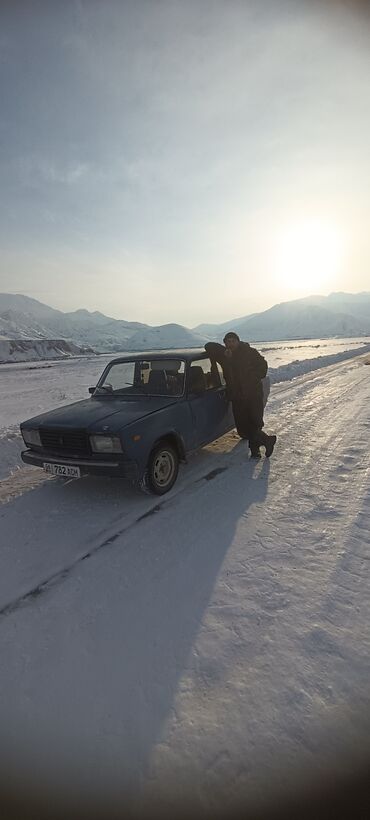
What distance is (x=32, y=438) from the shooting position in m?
4.52

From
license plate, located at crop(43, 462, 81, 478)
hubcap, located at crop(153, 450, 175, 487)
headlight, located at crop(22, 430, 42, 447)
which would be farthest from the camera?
headlight, located at crop(22, 430, 42, 447)

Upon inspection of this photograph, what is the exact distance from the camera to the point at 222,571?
2846mm

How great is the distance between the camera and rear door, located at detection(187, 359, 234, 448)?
192 inches

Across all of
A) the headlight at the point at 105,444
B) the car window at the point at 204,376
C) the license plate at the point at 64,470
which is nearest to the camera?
the headlight at the point at 105,444

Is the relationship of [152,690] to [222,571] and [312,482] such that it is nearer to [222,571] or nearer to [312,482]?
[222,571]

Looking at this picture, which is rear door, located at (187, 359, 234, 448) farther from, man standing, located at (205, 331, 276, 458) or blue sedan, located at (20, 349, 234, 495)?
man standing, located at (205, 331, 276, 458)

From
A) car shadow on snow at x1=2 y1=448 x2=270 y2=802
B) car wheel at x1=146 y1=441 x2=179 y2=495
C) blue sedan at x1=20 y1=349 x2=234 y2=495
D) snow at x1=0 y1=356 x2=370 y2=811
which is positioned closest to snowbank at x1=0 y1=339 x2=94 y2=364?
blue sedan at x1=20 y1=349 x2=234 y2=495

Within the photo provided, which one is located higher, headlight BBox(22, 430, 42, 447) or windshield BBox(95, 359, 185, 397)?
windshield BBox(95, 359, 185, 397)

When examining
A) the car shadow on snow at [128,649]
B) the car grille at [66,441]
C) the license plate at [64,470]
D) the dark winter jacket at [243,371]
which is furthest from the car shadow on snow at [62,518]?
the dark winter jacket at [243,371]

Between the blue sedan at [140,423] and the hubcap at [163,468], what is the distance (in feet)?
0.03

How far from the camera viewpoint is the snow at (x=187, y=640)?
1636mm

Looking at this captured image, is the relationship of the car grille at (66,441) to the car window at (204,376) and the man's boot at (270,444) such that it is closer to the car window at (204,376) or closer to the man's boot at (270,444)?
the car window at (204,376)

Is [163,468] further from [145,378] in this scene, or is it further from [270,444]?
[270,444]

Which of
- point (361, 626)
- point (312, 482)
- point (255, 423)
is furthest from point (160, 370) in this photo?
point (361, 626)
